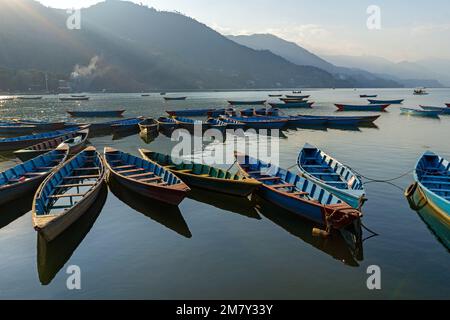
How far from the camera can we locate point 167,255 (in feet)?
52.5

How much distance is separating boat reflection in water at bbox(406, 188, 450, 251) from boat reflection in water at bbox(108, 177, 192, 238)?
1366 cm

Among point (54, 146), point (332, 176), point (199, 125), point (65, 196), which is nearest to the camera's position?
point (65, 196)

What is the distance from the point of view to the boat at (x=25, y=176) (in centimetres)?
2138

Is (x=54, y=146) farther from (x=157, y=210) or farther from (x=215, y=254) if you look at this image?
(x=215, y=254)

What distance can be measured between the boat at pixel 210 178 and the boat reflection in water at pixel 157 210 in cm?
284

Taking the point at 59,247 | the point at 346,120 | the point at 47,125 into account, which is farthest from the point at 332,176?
the point at 47,125

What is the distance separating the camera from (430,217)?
20.2 metres

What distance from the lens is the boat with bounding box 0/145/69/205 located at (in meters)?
21.4

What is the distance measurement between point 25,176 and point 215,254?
55.8 feet

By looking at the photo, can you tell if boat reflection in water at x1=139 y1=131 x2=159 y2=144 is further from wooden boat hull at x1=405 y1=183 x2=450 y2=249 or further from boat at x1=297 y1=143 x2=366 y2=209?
wooden boat hull at x1=405 y1=183 x2=450 y2=249

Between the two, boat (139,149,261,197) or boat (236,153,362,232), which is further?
boat (139,149,261,197)

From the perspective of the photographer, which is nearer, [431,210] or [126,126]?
[431,210]

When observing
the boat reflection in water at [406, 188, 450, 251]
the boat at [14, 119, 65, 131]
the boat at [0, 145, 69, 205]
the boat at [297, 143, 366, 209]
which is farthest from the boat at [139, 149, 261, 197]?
the boat at [14, 119, 65, 131]
